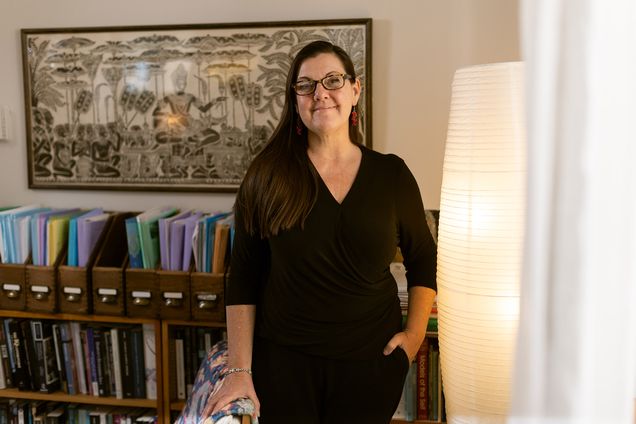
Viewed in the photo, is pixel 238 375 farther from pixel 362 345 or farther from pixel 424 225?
pixel 424 225

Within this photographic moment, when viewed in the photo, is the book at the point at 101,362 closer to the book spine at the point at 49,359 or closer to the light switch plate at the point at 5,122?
the book spine at the point at 49,359

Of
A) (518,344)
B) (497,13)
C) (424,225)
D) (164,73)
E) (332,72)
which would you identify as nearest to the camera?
(518,344)

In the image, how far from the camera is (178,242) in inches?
81.4

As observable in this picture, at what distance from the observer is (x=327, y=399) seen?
1.55 metres

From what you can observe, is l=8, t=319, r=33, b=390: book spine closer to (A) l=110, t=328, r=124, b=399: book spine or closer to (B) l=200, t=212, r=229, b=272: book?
(A) l=110, t=328, r=124, b=399: book spine

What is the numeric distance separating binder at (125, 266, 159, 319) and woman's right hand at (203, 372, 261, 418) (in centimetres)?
62

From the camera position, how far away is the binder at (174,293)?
2.06 metres

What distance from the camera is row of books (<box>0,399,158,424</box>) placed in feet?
7.49

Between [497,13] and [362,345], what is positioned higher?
[497,13]

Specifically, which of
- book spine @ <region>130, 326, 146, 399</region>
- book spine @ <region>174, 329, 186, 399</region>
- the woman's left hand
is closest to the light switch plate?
book spine @ <region>130, 326, 146, 399</region>

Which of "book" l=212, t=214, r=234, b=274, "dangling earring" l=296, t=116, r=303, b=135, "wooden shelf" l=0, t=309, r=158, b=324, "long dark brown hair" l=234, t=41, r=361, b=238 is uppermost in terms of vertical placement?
"dangling earring" l=296, t=116, r=303, b=135

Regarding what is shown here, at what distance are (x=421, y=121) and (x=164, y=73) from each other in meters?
0.94

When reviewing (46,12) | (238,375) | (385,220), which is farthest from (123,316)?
(46,12)

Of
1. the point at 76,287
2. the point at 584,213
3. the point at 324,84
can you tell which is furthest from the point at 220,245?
the point at 584,213
